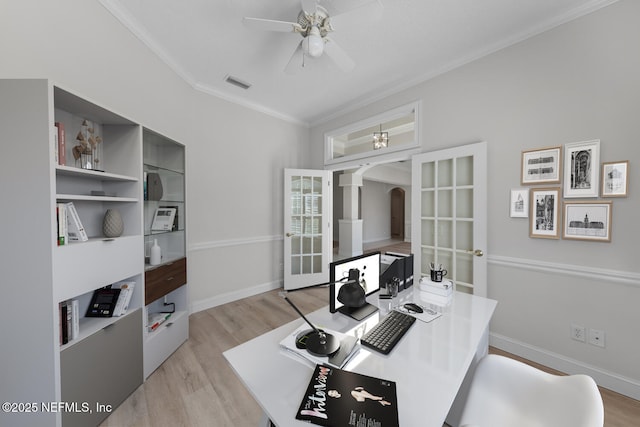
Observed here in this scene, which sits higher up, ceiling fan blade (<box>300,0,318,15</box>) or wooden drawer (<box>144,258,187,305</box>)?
ceiling fan blade (<box>300,0,318,15</box>)

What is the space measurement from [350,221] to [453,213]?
4.26 m

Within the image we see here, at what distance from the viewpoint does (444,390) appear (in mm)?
785

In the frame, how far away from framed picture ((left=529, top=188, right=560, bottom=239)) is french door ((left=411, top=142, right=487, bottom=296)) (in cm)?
35

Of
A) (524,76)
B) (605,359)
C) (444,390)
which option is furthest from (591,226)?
(444,390)

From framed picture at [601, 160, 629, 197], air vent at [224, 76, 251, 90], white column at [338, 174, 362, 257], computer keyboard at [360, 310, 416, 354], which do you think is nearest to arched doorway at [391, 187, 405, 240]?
white column at [338, 174, 362, 257]

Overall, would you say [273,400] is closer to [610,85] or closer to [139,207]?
[139,207]

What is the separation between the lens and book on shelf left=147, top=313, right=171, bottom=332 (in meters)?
2.00

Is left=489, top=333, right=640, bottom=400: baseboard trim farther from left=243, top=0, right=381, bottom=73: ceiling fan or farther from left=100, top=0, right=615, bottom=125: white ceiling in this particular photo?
left=243, top=0, right=381, bottom=73: ceiling fan

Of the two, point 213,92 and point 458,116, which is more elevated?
point 213,92

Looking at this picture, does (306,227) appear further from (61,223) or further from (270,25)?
(61,223)

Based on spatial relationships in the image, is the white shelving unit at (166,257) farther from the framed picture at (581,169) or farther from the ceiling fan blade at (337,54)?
the framed picture at (581,169)

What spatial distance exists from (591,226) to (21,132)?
367 centimetres

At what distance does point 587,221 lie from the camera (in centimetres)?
180

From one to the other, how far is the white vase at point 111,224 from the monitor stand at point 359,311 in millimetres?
1622
